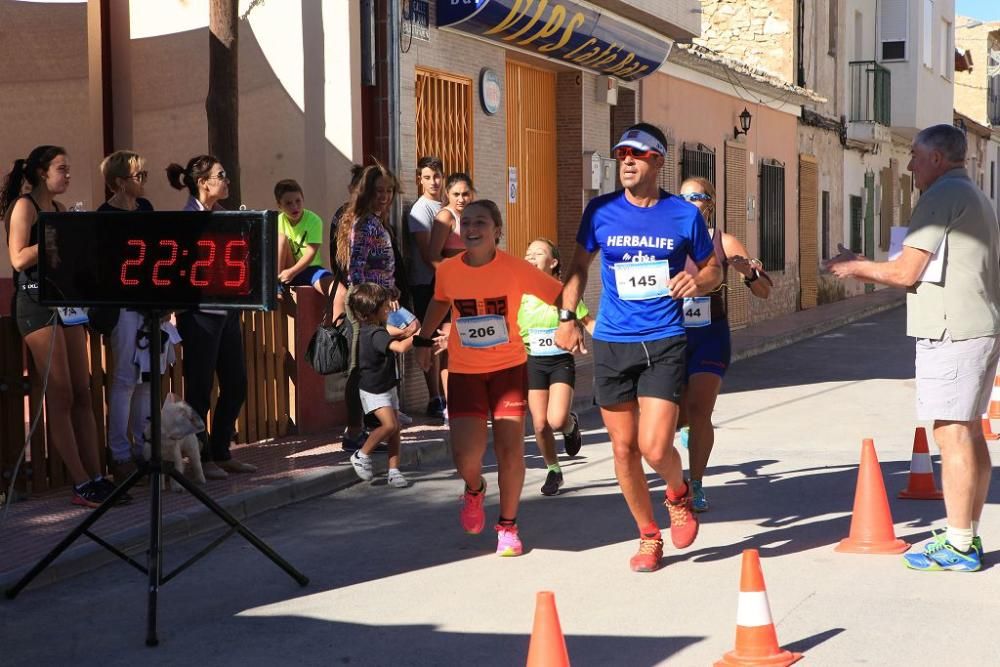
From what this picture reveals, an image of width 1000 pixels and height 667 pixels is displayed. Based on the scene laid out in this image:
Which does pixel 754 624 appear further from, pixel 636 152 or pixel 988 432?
pixel 988 432

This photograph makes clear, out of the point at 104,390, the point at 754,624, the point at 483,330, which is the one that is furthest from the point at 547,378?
the point at 754,624

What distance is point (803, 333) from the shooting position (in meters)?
23.6

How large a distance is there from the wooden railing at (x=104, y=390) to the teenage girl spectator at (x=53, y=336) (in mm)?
130

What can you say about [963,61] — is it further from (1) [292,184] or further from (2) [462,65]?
(1) [292,184]

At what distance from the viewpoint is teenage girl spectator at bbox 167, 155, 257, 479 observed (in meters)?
9.14

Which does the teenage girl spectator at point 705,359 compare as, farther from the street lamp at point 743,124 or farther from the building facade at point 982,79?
the building facade at point 982,79

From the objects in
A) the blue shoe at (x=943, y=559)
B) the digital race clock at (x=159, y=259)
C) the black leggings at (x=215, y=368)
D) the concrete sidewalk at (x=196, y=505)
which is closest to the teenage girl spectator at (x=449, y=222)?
the concrete sidewalk at (x=196, y=505)

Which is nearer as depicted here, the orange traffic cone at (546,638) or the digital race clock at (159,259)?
the orange traffic cone at (546,638)

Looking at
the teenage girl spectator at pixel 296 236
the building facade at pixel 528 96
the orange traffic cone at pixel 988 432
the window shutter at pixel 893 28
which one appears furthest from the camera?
the window shutter at pixel 893 28

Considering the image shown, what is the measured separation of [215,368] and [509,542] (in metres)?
3.01

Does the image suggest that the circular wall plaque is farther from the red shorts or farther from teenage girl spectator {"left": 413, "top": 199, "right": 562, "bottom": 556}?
the red shorts

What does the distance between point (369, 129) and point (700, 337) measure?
6030mm

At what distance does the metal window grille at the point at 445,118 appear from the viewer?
46.9 ft

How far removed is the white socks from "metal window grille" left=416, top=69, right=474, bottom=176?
328 inches
